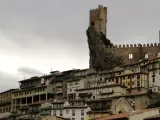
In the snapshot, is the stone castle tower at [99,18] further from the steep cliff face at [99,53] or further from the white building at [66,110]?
the white building at [66,110]

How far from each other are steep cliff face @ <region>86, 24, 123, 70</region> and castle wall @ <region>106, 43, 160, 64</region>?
1.54 meters

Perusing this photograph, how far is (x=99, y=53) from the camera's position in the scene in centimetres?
12900

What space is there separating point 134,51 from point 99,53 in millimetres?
7973

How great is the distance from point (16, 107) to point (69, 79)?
13784 mm

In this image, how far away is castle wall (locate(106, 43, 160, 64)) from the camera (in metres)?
124

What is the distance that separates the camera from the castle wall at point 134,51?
408 feet

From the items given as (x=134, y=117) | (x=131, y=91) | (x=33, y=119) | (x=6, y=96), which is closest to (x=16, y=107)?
(x=6, y=96)

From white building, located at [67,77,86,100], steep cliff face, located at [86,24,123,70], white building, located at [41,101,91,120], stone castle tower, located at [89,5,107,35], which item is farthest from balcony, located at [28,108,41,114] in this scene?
stone castle tower, located at [89,5,107,35]

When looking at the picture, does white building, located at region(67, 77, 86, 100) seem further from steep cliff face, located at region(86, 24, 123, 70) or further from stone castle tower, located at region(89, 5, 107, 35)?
stone castle tower, located at region(89, 5, 107, 35)

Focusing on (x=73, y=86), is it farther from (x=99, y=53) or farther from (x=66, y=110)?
(x=66, y=110)

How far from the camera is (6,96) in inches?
5399

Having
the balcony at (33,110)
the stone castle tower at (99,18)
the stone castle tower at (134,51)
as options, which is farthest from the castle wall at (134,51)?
the balcony at (33,110)

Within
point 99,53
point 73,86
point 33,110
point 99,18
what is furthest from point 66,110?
point 99,18

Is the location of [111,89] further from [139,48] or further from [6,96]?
[6,96]
